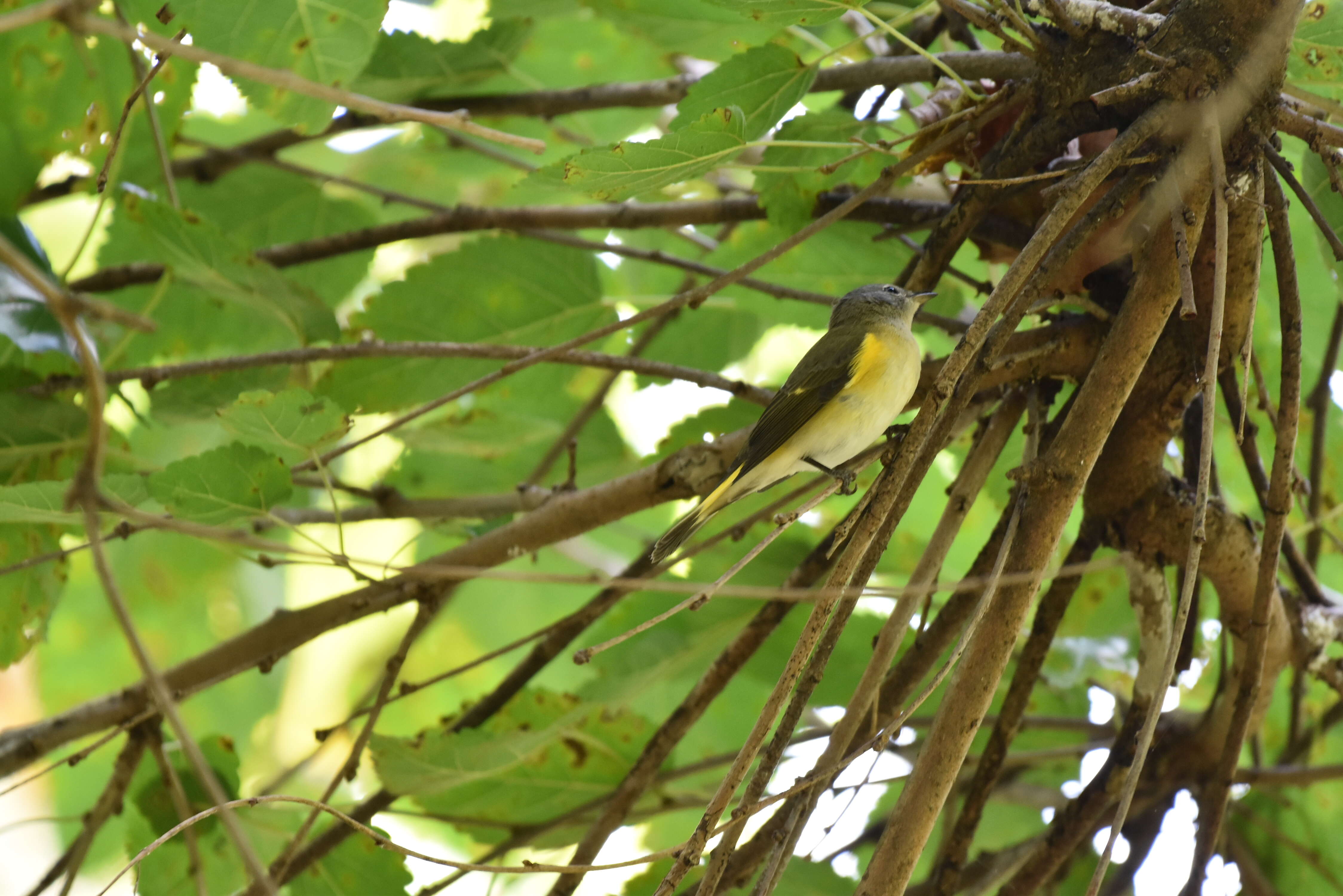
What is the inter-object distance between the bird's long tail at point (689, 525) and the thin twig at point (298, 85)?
1.15 meters

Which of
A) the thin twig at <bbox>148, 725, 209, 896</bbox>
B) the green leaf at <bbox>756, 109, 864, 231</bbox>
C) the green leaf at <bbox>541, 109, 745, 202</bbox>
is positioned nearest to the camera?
the green leaf at <bbox>541, 109, 745, 202</bbox>

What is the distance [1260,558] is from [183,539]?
3173mm

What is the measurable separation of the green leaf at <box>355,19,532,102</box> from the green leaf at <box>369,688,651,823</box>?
5.15ft

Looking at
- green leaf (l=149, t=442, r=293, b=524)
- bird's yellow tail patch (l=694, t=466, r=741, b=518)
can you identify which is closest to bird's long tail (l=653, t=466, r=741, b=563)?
bird's yellow tail patch (l=694, t=466, r=741, b=518)

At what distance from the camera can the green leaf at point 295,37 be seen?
2.15 metres

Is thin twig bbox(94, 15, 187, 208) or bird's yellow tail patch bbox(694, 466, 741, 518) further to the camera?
bird's yellow tail patch bbox(694, 466, 741, 518)

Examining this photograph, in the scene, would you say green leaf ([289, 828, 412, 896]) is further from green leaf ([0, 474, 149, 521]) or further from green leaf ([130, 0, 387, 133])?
green leaf ([130, 0, 387, 133])

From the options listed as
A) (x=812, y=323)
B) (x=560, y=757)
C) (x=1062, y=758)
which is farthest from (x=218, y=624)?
(x=1062, y=758)

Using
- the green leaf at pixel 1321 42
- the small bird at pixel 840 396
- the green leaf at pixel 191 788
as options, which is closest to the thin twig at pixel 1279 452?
the green leaf at pixel 1321 42

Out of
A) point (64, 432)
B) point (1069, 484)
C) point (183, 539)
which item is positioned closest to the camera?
point (1069, 484)

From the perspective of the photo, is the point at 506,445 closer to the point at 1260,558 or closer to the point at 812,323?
the point at 812,323

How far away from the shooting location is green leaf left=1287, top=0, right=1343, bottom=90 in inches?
70.4

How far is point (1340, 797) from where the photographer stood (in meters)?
2.69

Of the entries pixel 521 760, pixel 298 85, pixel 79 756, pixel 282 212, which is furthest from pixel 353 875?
pixel 282 212
